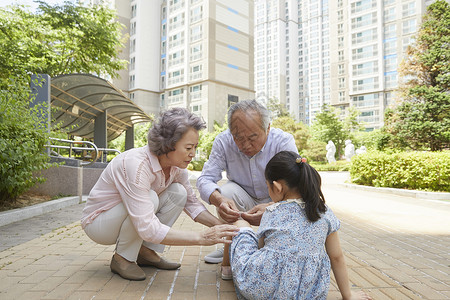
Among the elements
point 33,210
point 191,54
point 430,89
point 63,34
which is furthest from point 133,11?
point 33,210

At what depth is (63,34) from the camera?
42.9 feet

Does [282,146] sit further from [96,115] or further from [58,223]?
[96,115]

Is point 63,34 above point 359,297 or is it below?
above

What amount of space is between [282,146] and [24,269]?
2.35 metres

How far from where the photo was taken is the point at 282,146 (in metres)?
2.78

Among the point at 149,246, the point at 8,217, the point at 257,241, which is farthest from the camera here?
the point at 8,217

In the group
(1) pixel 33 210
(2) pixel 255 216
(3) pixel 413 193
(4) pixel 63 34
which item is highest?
(4) pixel 63 34

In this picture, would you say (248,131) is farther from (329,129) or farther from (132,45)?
(132,45)

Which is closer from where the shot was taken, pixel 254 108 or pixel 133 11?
pixel 254 108

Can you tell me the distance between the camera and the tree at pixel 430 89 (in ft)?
45.3

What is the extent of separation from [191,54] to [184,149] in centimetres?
4110

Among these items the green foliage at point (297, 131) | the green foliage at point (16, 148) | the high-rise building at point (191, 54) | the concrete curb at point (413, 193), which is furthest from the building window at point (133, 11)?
the green foliage at point (16, 148)

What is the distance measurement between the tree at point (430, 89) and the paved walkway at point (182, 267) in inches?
415

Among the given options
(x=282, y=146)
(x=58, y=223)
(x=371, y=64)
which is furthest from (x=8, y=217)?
(x=371, y=64)
